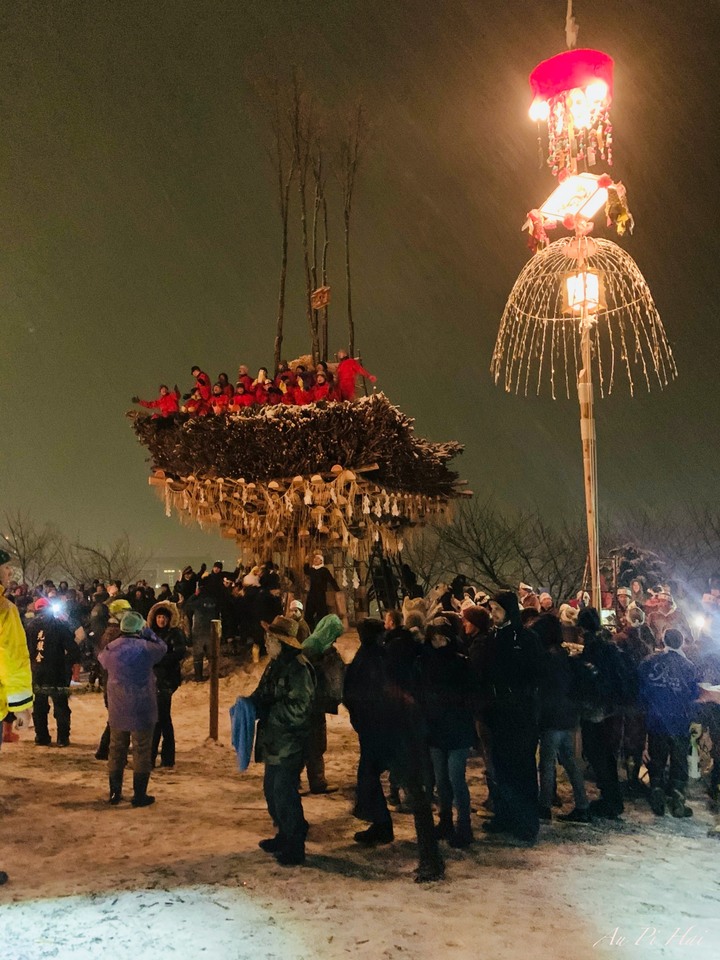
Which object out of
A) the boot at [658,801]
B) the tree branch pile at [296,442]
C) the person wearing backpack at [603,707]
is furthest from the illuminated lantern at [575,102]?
the boot at [658,801]

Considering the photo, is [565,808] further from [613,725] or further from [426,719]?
[426,719]

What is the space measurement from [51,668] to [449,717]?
5825 millimetres

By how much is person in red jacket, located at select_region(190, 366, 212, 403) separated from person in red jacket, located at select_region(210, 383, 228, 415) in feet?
0.38

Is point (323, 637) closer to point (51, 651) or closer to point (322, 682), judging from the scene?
point (322, 682)

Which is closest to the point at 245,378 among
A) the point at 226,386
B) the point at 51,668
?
the point at 226,386

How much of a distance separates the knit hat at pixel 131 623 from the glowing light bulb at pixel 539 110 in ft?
23.4

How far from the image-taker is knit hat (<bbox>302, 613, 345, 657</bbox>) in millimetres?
5710

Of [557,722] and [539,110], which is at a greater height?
[539,110]

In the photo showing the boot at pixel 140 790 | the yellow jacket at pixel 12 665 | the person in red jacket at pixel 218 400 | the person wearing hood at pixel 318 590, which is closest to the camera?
the yellow jacket at pixel 12 665

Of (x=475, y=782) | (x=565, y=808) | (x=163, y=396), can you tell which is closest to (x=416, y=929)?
(x=565, y=808)

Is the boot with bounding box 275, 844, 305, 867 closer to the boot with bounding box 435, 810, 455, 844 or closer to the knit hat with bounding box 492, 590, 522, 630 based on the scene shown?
the boot with bounding box 435, 810, 455, 844

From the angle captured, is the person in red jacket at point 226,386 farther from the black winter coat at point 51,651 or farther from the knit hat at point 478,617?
the knit hat at point 478,617

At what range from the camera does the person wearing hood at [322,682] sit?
582 centimetres

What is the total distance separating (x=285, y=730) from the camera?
5277 mm
